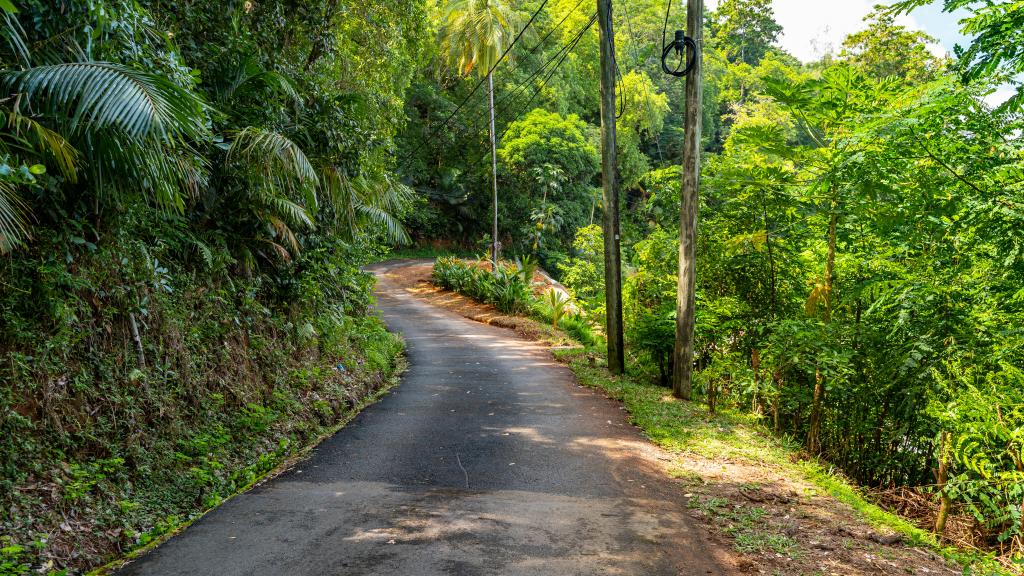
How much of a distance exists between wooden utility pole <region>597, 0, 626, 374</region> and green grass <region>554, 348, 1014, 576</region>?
2.95 feet

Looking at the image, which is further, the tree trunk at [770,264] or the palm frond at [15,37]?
the tree trunk at [770,264]

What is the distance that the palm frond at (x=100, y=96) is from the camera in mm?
4727

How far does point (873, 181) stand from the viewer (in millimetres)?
6973

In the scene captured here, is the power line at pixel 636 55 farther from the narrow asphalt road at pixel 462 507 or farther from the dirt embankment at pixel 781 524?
the dirt embankment at pixel 781 524

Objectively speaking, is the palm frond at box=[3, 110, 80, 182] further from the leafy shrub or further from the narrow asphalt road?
the leafy shrub

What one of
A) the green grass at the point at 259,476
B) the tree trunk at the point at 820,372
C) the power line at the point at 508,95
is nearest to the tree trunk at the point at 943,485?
the tree trunk at the point at 820,372

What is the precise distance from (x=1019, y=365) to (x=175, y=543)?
7699 millimetres

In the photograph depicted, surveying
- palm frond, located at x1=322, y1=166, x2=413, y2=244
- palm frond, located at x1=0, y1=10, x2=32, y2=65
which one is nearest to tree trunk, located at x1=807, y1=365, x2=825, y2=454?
palm frond, located at x1=322, y1=166, x2=413, y2=244

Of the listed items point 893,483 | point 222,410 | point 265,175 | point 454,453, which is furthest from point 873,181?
point 222,410

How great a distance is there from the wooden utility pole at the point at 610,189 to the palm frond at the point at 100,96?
27.3 feet

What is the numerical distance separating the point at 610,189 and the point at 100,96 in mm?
9058

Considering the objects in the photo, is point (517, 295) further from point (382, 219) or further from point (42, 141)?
point (42, 141)

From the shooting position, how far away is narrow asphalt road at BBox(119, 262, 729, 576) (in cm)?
460

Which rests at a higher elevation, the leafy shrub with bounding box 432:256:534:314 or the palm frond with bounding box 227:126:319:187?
the palm frond with bounding box 227:126:319:187
